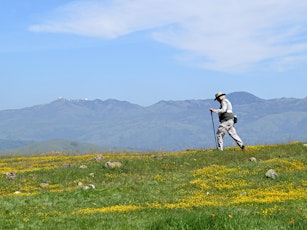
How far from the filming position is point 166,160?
2936 cm

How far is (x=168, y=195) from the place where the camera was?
20.2 m

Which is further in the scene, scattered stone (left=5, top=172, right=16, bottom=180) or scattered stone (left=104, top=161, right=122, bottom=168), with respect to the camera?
scattered stone (left=104, top=161, right=122, bottom=168)

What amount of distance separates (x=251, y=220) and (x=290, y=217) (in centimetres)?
205

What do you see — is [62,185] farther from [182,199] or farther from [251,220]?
[251,220]

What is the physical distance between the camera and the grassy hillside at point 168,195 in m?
12.2

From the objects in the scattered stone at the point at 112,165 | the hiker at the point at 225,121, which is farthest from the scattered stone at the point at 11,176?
the hiker at the point at 225,121

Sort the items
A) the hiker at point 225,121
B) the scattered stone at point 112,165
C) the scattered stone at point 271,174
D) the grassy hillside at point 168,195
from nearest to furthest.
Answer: the grassy hillside at point 168,195
the scattered stone at point 271,174
the scattered stone at point 112,165
the hiker at point 225,121

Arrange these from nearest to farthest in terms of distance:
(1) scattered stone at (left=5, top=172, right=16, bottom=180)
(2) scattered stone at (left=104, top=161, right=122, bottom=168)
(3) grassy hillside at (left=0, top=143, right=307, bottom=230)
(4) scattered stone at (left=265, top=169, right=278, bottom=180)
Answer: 1. (3) grassy hillside at (left=0, top=143, right=307, bottom=230)
2. (4) scattered stone at (left=265, top=169, right=278, bottom=180)
3. (1) scattered stone at (left=5, top=172, right=16, bottom=180)
4. (2) scattered stone at (left=104, top=161, right=122, bottom=168)

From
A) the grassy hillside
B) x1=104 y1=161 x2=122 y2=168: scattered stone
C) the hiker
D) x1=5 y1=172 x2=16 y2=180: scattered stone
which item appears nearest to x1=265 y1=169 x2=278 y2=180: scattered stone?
the grassy hillside

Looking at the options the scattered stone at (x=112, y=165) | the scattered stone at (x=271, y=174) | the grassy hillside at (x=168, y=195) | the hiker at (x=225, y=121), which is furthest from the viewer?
the hiker at (x=225, y=121)

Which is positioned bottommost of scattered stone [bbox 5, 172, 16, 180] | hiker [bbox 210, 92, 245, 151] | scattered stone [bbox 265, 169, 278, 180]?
scattered stone [bbox 265, 169, 278, 180]

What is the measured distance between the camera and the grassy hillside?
12.2m

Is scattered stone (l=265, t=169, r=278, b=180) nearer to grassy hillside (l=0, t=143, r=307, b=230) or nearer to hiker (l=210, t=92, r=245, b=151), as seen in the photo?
grassy hillside (l=0, t=143, r=307, b=230)

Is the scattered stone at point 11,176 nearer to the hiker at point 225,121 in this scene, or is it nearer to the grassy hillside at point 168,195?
the grassy hillside at point 168,195
